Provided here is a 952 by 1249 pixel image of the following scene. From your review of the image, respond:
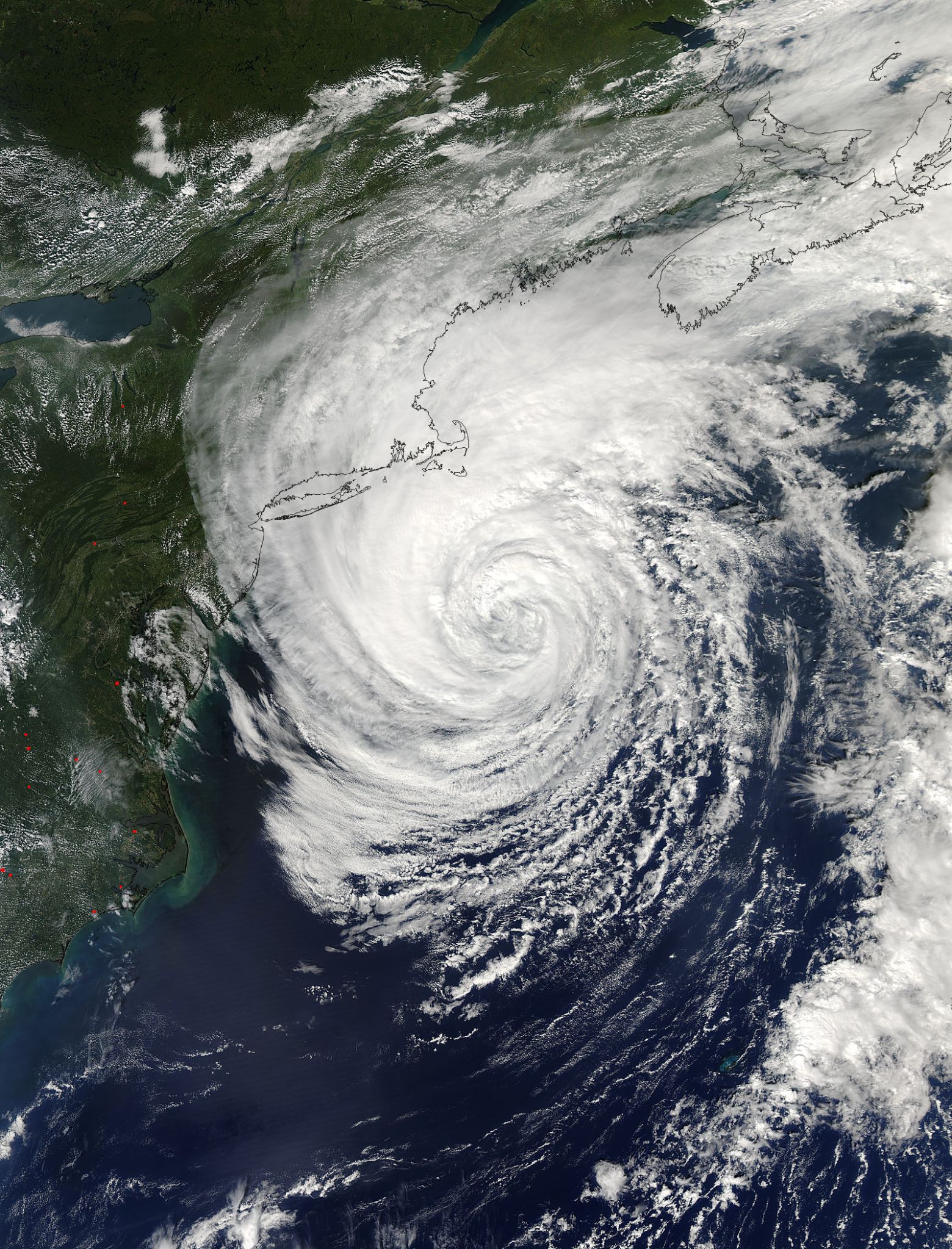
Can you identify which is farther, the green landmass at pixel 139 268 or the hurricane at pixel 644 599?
the green landmass at pixel 139 268

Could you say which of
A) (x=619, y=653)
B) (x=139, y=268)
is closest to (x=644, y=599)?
(x=619, y=653)

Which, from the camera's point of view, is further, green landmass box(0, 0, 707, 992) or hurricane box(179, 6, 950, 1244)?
green landmass box(0, 0, 707, 992)

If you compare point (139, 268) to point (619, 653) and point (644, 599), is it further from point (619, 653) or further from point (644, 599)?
point (619, 653)

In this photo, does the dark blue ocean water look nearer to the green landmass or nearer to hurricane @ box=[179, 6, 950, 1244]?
hurricane @ box=[179, 6, 950, 1244]

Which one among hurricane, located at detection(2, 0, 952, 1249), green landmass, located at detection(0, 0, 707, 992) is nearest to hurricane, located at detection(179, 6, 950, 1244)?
hurricane, located at detection(2, 0, 952, 1249)

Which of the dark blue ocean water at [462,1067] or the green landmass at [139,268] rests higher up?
the green landmass at [139,268]

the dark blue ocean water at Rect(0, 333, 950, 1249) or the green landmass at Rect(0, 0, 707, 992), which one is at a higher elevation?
the green landmass at Rect(0, 0, 707, 992)

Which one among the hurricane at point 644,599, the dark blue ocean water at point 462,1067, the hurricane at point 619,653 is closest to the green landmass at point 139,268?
the hurricane at point 619,653

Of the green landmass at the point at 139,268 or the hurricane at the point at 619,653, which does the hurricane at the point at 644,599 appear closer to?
the hurricane at the point at 619,653
